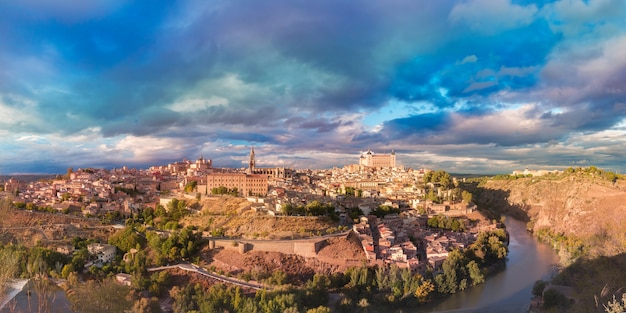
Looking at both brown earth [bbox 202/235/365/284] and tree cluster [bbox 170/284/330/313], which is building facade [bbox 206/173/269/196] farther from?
tree cluster [bbox 170/284/330/313]

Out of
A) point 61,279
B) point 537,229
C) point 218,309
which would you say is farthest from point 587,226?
point 61,279

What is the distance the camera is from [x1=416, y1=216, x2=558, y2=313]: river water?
14.6m

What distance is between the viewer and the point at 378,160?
5794 centimetres

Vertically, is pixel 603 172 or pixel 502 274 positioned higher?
pixel 603 172

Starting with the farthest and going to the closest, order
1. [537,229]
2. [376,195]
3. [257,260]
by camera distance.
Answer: [376,195], [537,229], [257,260]

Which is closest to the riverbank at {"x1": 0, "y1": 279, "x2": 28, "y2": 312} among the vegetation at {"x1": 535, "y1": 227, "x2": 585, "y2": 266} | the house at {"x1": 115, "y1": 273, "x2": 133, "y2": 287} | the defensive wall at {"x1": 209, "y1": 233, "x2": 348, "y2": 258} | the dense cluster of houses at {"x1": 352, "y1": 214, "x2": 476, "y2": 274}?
the house at {"x1": 115, "y1": 273, "x2": 133, "y2": 287}

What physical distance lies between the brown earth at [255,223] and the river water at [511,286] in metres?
6.85

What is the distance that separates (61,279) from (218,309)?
8.10 m

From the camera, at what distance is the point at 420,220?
80.0 feet

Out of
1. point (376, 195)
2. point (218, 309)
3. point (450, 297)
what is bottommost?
point (450, 297)

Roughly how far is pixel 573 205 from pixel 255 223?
2440 cm

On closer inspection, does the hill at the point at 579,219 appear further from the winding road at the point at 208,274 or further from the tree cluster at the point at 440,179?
the winding road at the point at 208,274

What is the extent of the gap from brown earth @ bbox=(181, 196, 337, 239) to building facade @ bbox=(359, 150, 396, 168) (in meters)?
36.5

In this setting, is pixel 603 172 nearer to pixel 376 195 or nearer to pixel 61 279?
pixel 376 195
